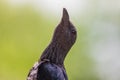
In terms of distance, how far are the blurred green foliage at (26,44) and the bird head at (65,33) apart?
3.09 ft

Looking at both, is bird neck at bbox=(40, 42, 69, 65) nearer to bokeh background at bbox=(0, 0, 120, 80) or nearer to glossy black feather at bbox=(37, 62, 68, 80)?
glossy black feather at bbox=(37, 62, 68, 80)

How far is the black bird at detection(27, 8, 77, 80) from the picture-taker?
2.20 feet

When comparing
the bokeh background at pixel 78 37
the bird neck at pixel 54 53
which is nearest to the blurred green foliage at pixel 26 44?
the bokeh background at pixel 78 37

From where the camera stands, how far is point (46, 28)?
171 cm

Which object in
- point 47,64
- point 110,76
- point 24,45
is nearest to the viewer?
point 47,64

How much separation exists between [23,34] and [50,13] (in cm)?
21

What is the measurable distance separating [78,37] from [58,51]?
107 centimetres

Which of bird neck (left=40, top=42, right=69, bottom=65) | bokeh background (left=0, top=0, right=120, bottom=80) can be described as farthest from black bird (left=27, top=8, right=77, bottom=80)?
bokeh background (left=0, top=0, right=120, bottom=80)

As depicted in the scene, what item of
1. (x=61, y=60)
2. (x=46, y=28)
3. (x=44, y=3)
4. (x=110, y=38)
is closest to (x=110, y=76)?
(x=110, y=38)

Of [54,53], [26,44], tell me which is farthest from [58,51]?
[26,44]

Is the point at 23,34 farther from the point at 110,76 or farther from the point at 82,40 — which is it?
the point at 110,76

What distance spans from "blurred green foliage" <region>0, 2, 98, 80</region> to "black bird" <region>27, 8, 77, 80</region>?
0.94m

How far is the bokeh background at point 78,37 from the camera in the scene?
1.65 meters

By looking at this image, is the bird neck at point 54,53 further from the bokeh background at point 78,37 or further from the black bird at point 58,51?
the bokeh background at point 78,37
